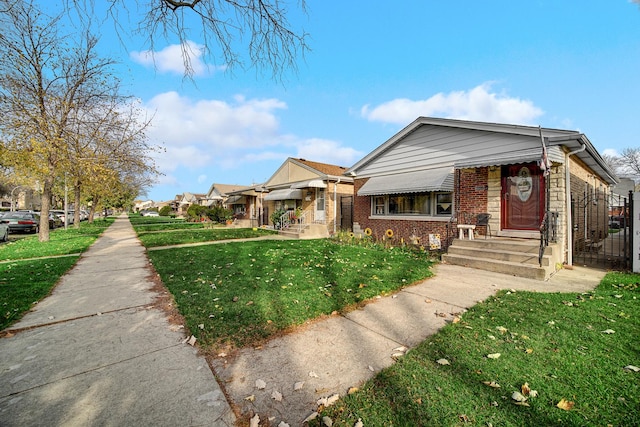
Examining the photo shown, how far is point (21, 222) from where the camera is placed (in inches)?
766

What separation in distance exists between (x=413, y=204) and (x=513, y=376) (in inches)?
375

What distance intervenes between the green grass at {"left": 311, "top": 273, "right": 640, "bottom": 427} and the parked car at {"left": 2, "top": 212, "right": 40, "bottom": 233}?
27160mm

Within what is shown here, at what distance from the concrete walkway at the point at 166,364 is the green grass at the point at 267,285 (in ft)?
1.01

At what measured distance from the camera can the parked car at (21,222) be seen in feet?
62.7

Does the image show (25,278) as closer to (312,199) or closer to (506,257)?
(506,257)

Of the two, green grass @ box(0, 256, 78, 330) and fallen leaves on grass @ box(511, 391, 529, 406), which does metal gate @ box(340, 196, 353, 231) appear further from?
fallen leaves on grass @ box(511, 391, 529, 406)

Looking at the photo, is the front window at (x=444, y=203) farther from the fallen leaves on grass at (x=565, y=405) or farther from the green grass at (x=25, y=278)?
the green grass at (x=25, y=278)

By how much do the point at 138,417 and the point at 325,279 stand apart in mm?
4307

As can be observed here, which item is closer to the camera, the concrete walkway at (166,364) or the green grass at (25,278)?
the concrete walkway at (166,364)

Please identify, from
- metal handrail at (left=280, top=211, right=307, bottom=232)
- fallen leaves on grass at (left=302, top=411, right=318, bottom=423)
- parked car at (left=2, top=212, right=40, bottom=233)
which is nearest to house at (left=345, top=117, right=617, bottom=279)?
metal handrail at (left=280, top=211, right=307, bottom=232)

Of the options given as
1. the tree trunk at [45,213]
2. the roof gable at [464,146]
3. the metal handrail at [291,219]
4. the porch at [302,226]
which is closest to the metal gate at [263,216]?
the porch at [302,226]

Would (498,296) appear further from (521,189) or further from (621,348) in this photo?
(521,189)

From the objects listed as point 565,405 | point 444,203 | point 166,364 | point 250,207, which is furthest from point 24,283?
point 250,207

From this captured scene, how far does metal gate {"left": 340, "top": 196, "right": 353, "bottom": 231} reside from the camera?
16.0 meters
